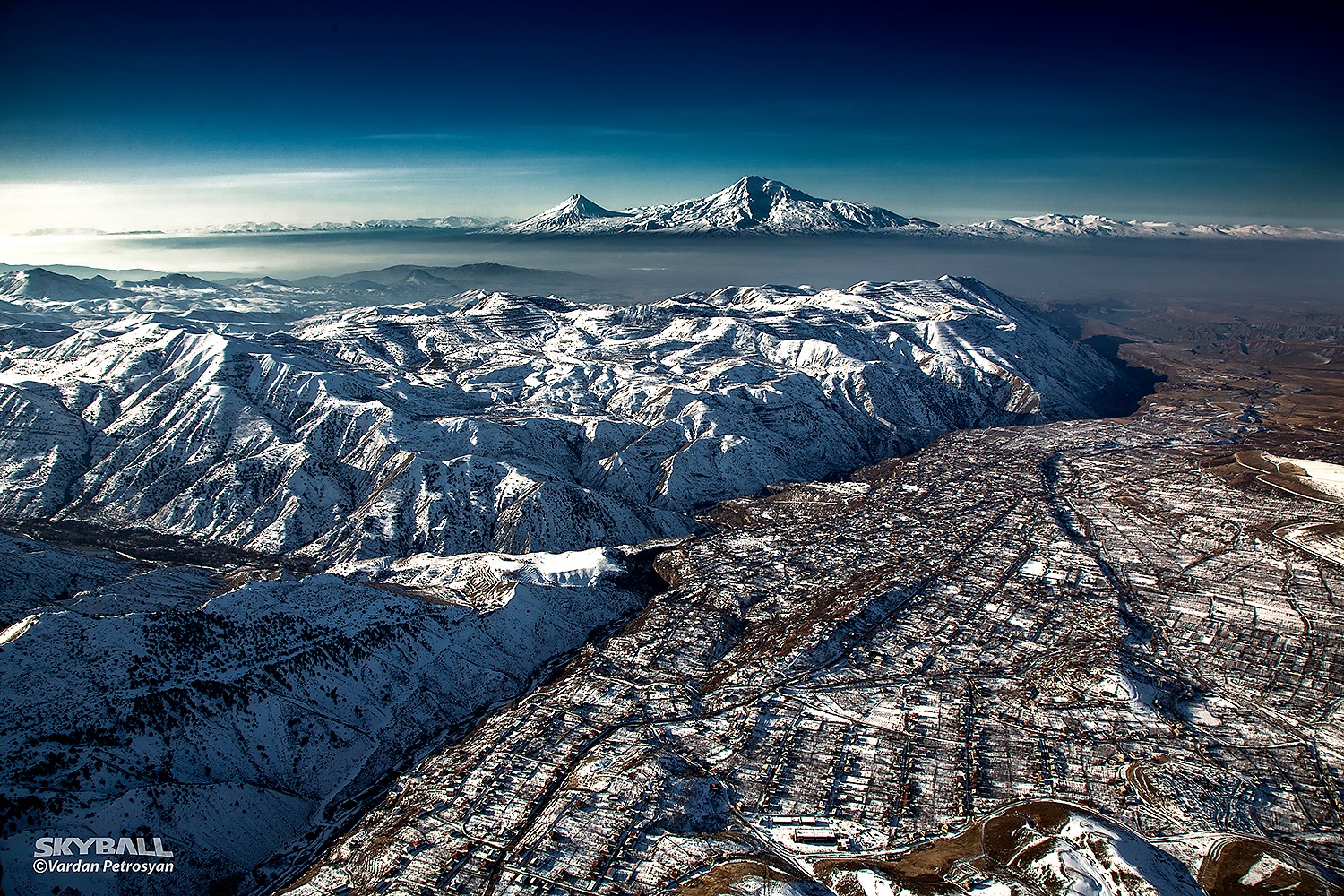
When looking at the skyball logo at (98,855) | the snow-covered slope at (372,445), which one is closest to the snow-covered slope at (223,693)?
the skyball logo at (98,855)

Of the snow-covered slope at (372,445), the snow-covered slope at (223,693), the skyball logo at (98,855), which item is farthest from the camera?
the snow-covered slope at (372,445)

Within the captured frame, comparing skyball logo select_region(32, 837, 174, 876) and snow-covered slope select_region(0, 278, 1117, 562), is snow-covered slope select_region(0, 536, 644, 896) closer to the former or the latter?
skyball logo select_region(32, 837, 174, 876)

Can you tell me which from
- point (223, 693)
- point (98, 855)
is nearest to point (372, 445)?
point (223, 693)

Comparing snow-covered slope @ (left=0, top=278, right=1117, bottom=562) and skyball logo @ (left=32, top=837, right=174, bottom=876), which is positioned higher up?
snow-covered slope @ (left=0, top=278, right=1117, bottom=562)

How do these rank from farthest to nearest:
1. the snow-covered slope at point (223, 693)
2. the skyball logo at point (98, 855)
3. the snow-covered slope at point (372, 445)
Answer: the snow-covered slope at point (372, 445) < the snow-covered slope at point (223, 693) < the skyball logo at point (98, 855)

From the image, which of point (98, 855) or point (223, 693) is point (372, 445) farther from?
point (98, 855)

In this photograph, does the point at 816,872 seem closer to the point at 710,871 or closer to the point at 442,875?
the point at 710,871

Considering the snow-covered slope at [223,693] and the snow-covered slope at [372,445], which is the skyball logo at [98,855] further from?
the snow-covered slope at [372,445]

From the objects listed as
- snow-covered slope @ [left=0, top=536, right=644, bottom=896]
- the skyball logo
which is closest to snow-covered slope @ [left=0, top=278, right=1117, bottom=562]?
snow-covered slope @ [left=0, top=536, right=644, bottom=896]

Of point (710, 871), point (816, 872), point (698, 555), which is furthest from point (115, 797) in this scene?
point (698, 555)

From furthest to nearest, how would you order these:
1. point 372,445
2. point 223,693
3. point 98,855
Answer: point 372,445 < point 223,693 < point 98,855
